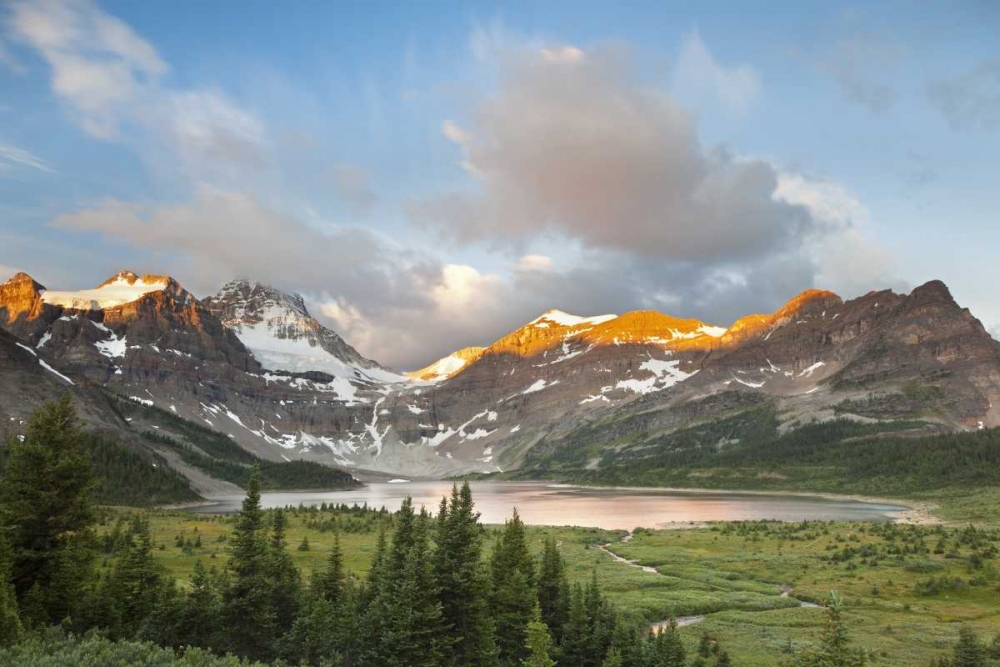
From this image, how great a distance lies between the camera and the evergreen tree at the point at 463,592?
2905cm

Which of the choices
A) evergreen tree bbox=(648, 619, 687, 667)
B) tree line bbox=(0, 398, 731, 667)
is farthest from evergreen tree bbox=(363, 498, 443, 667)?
evergreen tree bbox=(648, 619, 687, 667)

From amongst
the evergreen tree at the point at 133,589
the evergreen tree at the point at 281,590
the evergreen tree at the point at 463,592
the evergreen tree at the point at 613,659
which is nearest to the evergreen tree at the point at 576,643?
the evergreen tree at the point at 613,659

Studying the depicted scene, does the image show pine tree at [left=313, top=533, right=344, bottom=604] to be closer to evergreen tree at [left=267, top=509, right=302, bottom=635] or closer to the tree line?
the tree line

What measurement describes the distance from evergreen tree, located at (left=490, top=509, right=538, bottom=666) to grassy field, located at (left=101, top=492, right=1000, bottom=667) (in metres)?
12.9

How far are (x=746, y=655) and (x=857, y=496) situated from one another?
180 metres

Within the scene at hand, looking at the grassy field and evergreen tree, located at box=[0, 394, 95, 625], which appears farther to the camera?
the grassy field

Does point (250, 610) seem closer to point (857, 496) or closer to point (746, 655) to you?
point (746, 655)

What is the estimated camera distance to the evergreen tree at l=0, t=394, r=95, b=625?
28.4 m

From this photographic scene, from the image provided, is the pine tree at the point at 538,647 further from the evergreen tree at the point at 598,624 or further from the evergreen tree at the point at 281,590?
the evergreen tree at the point at 281,590

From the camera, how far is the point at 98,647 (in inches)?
780

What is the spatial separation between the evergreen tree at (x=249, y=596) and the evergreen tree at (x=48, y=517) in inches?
244

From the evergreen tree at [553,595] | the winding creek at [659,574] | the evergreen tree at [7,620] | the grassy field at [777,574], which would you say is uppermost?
the evergreen tree at [7,620]

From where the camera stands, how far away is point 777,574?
209 feet

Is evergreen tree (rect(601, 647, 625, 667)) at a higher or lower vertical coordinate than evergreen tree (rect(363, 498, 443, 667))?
lower
